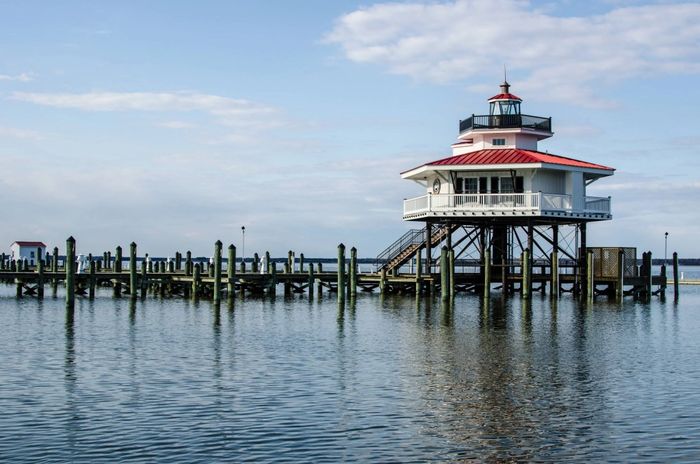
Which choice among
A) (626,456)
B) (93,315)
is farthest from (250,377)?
(93,315)

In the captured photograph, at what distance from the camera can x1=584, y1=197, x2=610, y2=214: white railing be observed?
194ft

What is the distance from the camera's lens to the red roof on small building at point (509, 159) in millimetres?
57781

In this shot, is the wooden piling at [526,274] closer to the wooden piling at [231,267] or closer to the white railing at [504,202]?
the white railing at [504,202]

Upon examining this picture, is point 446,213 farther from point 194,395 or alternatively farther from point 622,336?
point 194,395

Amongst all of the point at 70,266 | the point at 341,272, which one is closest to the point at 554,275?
the point at 341,272

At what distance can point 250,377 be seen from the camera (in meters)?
25.4

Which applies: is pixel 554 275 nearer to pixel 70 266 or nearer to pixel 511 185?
pixel 511 185

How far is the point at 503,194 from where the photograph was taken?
56344 mm

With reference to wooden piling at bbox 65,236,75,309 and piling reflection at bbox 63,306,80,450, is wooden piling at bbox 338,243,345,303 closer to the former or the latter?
wooden piling at bbox 65,236,75,309

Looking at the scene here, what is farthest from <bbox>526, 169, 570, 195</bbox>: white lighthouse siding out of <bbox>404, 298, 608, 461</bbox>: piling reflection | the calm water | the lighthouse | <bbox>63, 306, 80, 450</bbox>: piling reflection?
<bbox>63, 306, 80, 450</bbox>: piling reflection

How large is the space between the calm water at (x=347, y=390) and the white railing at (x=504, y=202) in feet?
49.2

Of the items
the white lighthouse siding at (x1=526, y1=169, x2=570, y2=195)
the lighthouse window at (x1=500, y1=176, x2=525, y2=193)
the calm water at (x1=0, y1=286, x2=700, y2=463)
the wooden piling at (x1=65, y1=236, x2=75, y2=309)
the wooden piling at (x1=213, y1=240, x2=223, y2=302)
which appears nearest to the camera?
the calm water at (x1=0, y1=286, x2=700, y2=463)

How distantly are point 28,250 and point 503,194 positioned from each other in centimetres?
5666

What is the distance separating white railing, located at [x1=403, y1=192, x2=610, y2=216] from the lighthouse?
0.06 m
